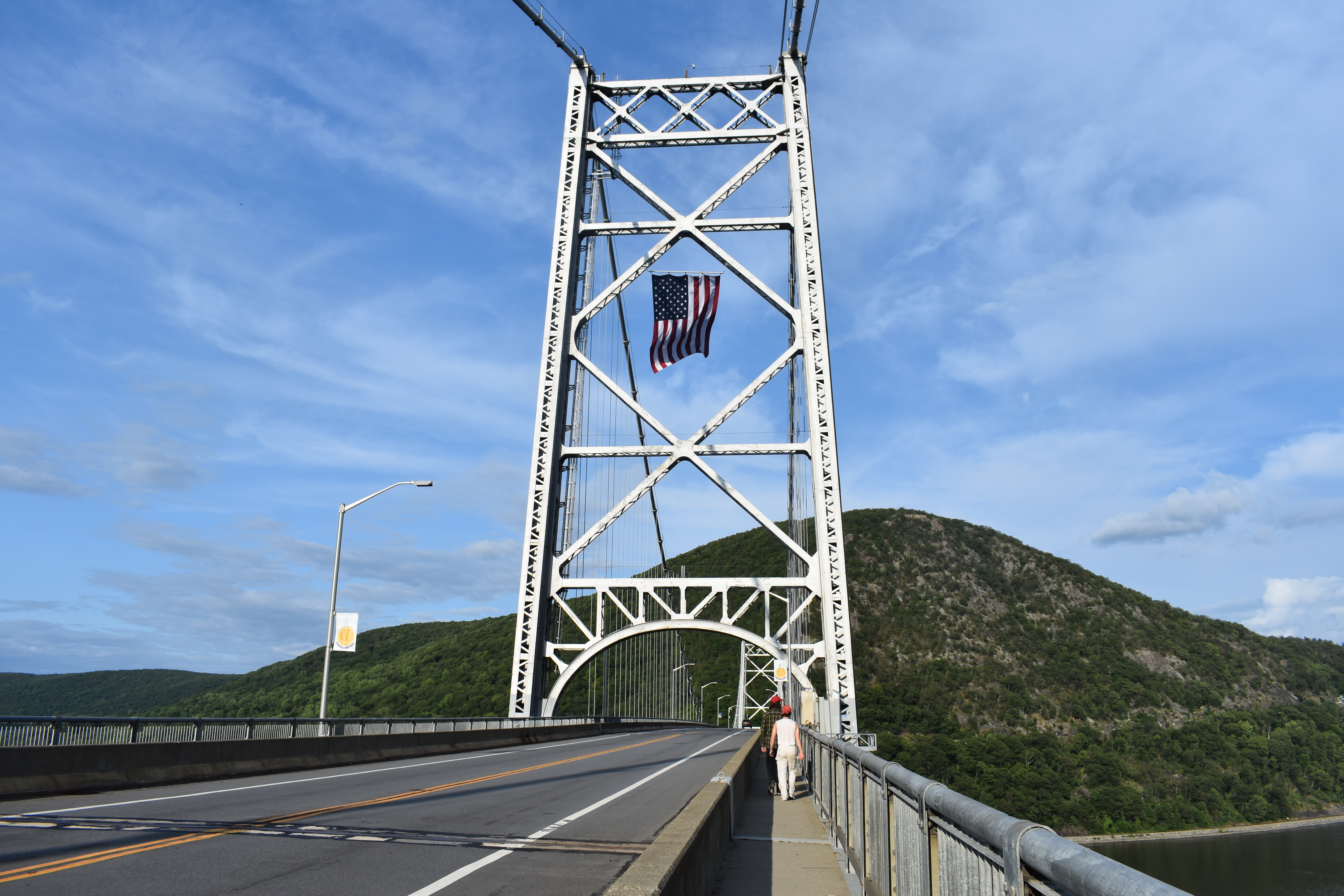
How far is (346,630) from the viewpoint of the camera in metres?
23.5

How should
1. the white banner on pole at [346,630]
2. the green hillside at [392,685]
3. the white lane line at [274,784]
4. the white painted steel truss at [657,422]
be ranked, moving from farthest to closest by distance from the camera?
the green hillside at [392,685] → the white painted steel truss at [657,422] → the white banner on pole at [346,630] → the white lane line at [274,784]

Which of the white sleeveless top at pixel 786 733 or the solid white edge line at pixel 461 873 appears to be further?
the white sleeveless top at pixel 786 733

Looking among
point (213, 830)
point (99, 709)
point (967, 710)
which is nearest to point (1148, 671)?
point (967, 710)

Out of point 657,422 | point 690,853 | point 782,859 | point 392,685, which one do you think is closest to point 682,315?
point 657,422

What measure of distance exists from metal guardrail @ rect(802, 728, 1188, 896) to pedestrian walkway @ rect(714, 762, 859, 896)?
0.31m

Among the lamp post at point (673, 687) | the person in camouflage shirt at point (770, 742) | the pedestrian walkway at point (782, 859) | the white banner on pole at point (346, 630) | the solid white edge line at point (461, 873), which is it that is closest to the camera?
the solid white edge line at point (461, 873)

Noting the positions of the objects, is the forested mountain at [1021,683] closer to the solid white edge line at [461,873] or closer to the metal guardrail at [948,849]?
the solid white edge line at [461,873]

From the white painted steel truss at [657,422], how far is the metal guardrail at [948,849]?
2161 cm

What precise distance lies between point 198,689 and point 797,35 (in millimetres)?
133651

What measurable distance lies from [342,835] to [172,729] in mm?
7936

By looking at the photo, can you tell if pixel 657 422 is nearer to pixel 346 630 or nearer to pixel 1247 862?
pixel 346 630

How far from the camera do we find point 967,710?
137m

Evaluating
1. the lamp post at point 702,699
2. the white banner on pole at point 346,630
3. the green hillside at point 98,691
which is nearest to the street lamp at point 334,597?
the white banner on pole at point 346,630

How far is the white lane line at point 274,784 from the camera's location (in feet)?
35.3
